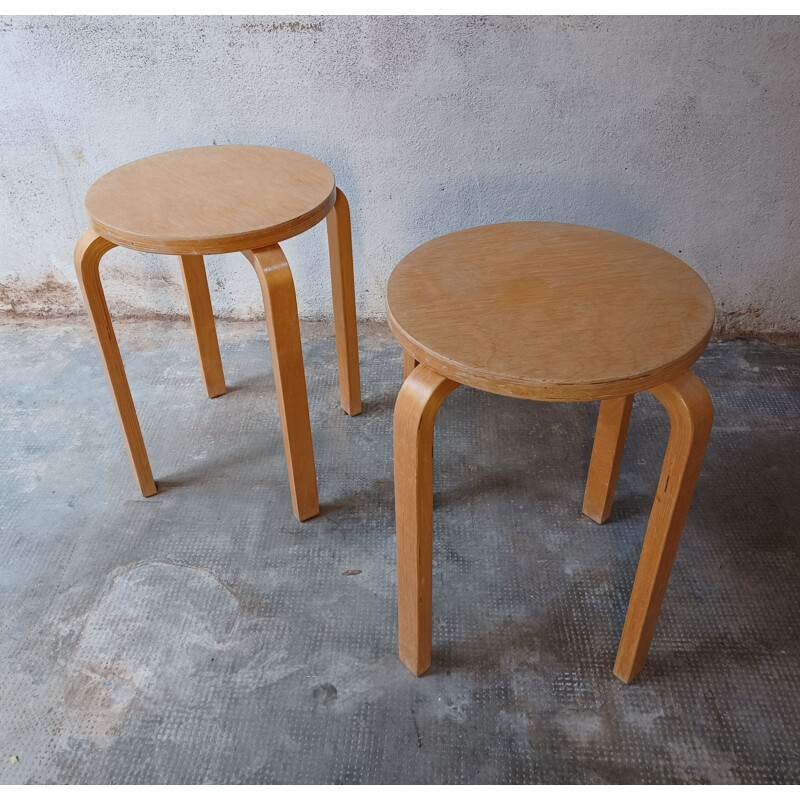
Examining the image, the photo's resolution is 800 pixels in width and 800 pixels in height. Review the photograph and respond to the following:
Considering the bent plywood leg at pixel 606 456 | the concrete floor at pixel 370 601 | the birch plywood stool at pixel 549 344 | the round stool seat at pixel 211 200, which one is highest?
the round stool seat at pixel 211 200

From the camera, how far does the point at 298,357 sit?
1387 mm

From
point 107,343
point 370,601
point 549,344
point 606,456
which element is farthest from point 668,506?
point 107,343

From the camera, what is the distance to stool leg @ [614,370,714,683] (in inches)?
38.9

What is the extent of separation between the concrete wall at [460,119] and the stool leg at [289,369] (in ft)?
2.44

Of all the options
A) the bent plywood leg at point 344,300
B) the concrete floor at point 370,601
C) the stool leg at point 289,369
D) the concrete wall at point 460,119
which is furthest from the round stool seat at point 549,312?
the concrete wall at point 460,119

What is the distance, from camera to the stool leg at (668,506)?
99cm

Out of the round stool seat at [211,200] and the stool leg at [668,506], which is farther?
the round stool seat at [211,200]

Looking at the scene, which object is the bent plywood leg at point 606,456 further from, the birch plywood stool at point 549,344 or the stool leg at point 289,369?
the stool leg at point 289,369

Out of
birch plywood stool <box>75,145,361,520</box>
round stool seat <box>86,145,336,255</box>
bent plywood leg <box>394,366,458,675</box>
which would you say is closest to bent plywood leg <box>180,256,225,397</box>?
birch plywood stool <box>75,145,361,520</box>

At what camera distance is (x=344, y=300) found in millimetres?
1722

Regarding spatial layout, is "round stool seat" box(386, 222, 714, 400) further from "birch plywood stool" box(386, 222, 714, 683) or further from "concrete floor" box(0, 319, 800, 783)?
"concrete floor" box(0, 319, 800, 783)

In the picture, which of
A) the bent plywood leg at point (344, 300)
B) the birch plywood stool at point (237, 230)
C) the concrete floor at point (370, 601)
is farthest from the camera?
the bent plywood leg at point (344, 300)

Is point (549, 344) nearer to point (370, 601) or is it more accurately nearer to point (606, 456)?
point (606, 456)
